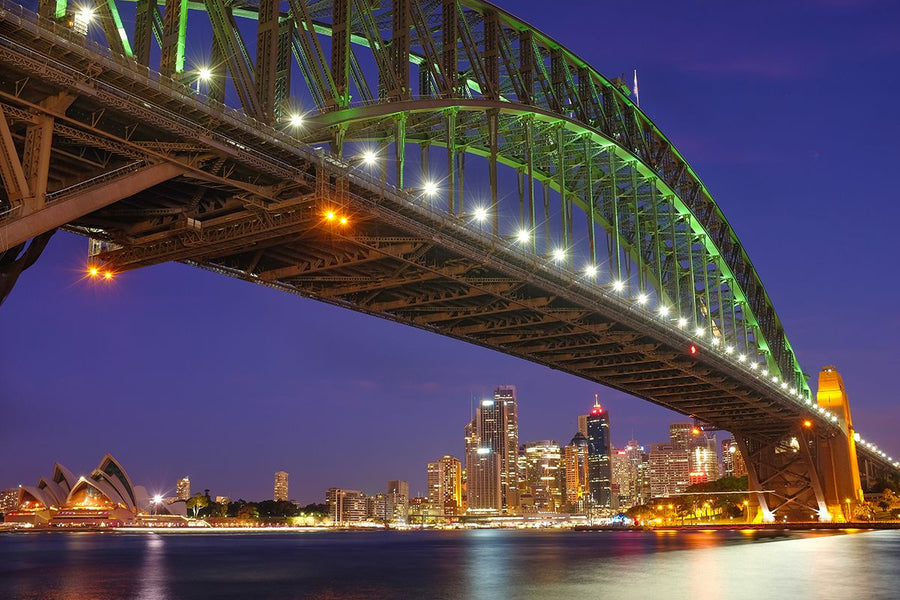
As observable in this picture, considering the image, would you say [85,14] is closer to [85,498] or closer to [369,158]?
[369,158]

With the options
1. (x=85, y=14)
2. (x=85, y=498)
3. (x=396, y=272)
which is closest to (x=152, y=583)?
(x=396, y=272)

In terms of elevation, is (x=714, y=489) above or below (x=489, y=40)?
below

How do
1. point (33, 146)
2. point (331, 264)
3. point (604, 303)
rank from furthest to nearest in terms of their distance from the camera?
point (604, 303) < point (331, 264) < point (33, 146)

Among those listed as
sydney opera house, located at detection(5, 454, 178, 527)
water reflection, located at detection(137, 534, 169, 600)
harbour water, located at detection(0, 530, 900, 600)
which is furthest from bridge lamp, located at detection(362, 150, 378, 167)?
sydney opera house, located at detection(5, 454, 178, 527)

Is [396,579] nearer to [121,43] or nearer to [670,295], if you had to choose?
[121,43]

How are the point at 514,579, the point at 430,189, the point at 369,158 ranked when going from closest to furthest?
the point at 369,158 → the point at 430,189 → the point at 514,579

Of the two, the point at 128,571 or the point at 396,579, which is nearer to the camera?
the point at 396,579

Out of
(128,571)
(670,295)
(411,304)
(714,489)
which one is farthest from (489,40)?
(714,489)
